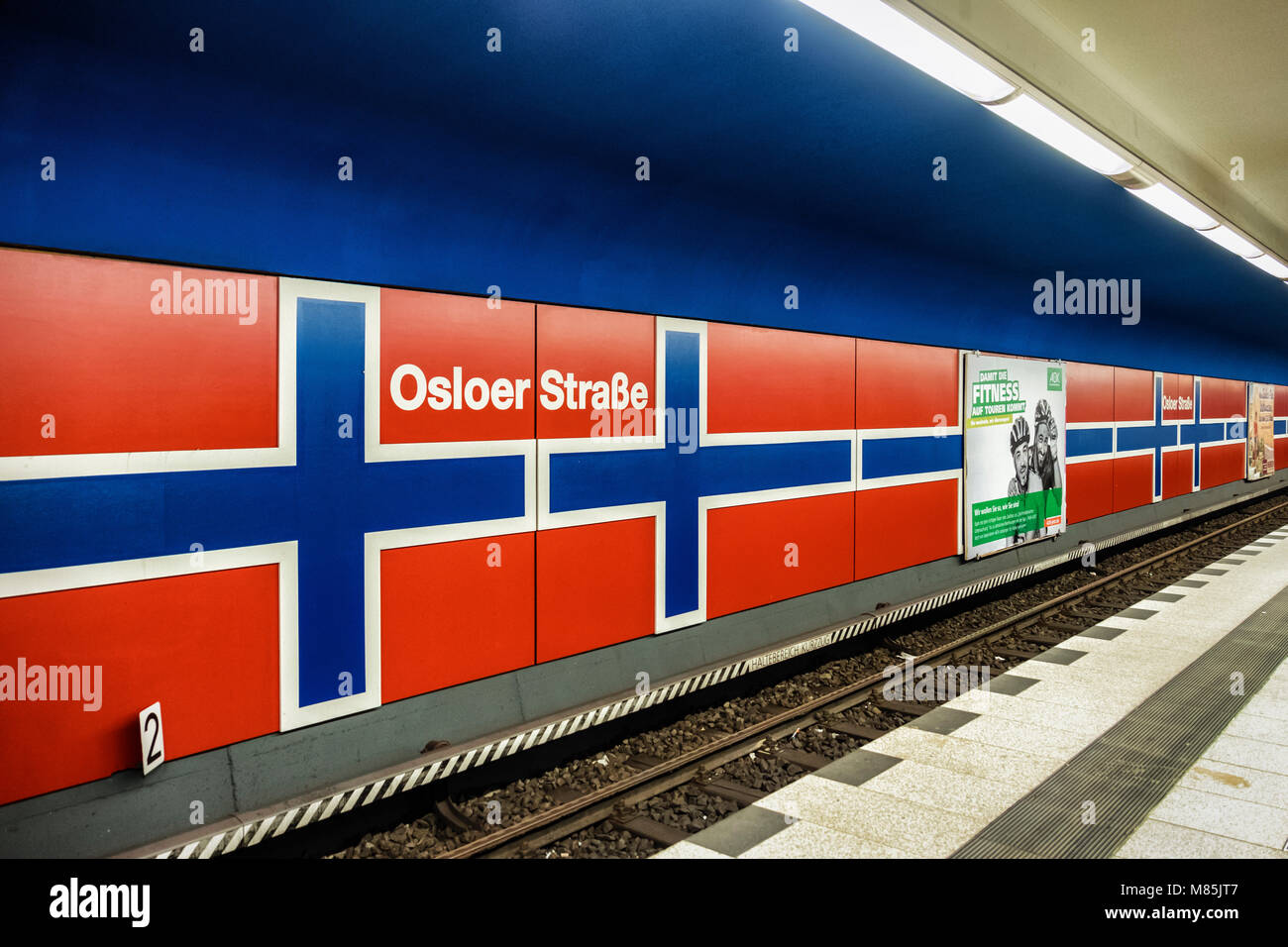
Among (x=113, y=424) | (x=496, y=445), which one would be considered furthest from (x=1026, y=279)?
(x=113, y=424)

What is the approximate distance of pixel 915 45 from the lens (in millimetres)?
3268

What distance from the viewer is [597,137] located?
13.5 feet

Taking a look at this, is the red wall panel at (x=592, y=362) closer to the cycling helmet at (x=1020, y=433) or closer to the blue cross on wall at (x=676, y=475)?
the blue cross on wall at (x=676, y=475)

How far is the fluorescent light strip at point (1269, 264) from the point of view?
8.04m

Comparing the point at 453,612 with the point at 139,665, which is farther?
the point at 453,612

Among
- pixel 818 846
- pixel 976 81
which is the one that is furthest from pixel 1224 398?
pixel 818 846

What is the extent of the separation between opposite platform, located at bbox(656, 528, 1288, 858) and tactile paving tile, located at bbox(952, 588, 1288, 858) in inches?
0.4

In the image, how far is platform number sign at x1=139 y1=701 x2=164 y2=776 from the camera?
289 cm

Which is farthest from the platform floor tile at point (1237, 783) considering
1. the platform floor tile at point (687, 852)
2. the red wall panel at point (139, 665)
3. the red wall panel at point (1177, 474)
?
the red wall panel at point (1177, 474)

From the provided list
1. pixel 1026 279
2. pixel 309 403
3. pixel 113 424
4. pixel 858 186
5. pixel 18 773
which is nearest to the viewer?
pixel 18 773

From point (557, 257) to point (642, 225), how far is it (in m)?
0.67

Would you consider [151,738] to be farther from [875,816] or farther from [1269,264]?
[1269,264]

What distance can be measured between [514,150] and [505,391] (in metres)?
1.20
